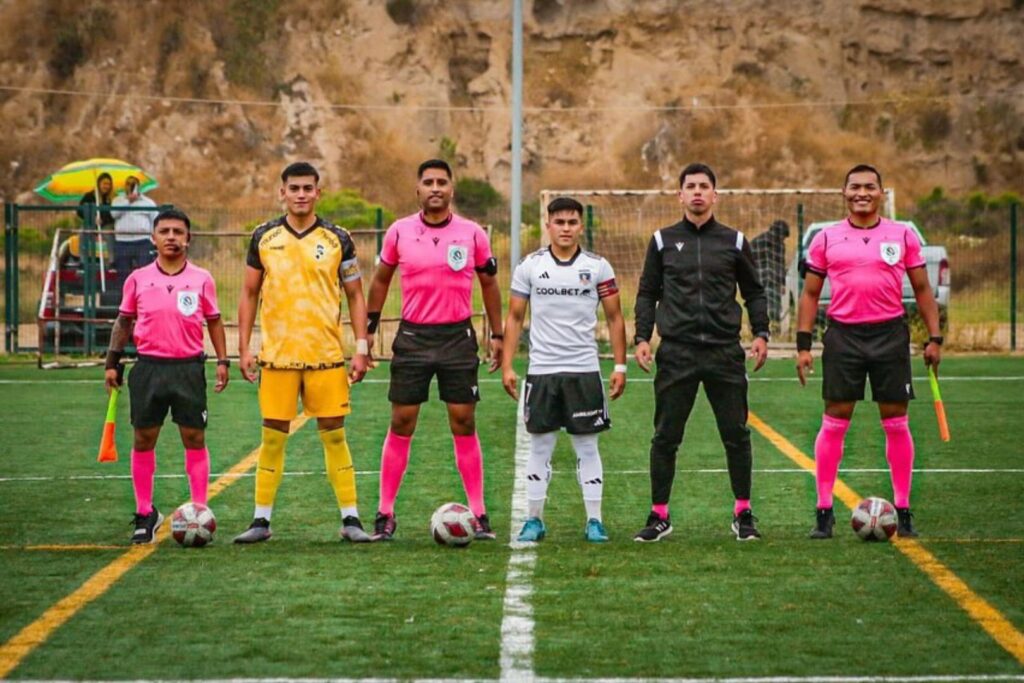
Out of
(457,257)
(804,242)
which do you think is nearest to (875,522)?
(457,257)

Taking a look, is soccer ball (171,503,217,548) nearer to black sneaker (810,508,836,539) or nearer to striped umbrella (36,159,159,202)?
black sneaker (810,508,836,539)

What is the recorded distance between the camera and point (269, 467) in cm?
876

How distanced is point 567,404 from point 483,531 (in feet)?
2.52

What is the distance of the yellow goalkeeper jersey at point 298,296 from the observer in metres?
8.66

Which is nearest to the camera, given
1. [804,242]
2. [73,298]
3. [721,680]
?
[721,680]

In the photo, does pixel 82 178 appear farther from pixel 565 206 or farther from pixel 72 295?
pixel 565 206

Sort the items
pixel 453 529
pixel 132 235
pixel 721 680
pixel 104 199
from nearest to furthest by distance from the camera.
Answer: pixel 721 680 → pixel 453 529 → pixel 132 235 → pixel 104 199

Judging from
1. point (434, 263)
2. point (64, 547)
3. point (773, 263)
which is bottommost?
point (64, 547)

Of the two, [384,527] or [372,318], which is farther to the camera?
[372,318]

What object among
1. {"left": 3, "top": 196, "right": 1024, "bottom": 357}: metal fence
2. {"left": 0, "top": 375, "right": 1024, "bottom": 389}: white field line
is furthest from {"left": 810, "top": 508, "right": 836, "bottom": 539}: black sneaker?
{"left": 0, "top": 375, "right": 1024, "bottom": 389}: white field line

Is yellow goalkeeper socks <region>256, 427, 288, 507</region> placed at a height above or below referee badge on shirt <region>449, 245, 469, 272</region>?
below

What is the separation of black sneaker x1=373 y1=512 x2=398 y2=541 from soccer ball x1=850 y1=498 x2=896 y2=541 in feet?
7.49

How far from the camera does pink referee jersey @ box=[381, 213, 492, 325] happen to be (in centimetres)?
883

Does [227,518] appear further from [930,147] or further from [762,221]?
[930,147]
